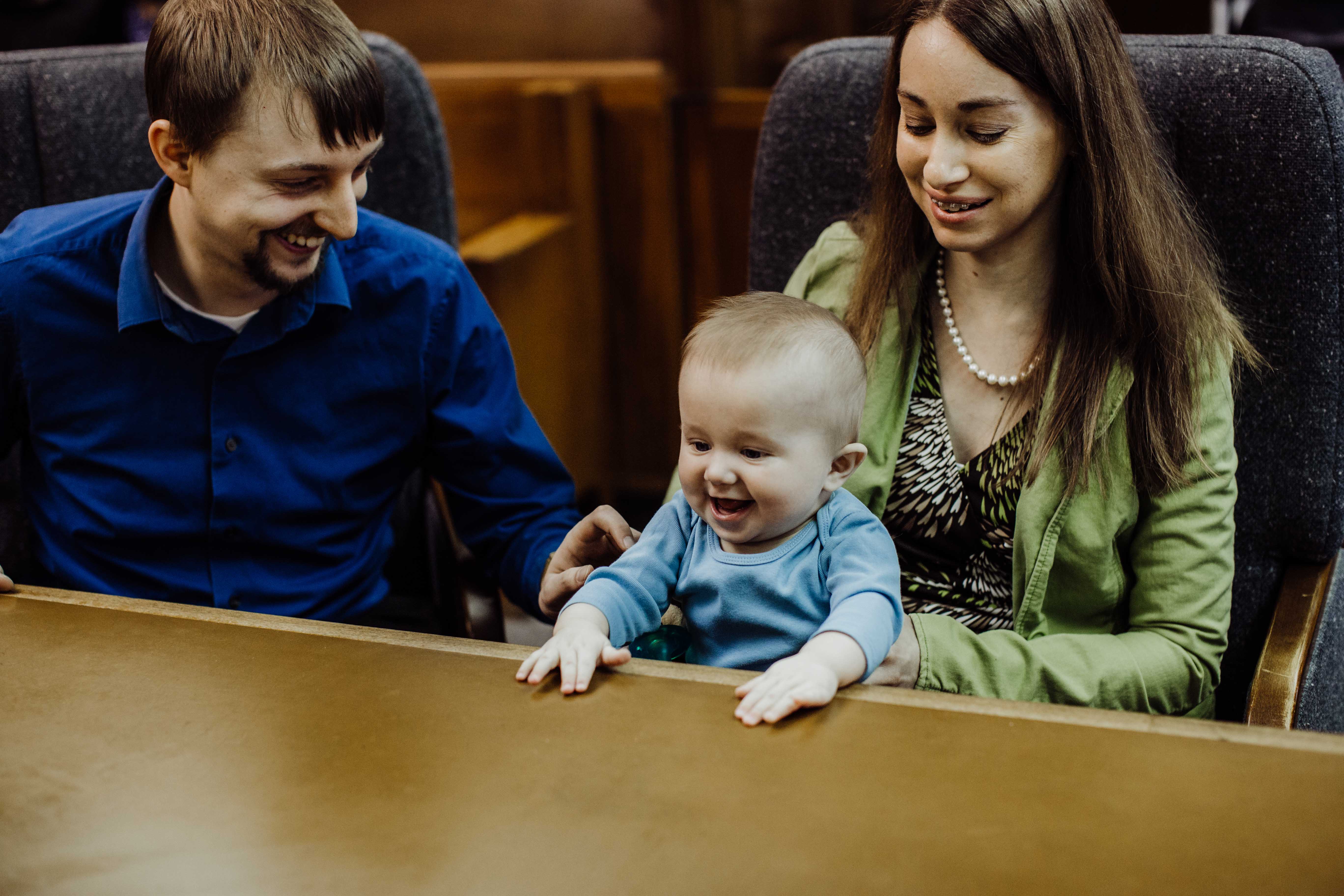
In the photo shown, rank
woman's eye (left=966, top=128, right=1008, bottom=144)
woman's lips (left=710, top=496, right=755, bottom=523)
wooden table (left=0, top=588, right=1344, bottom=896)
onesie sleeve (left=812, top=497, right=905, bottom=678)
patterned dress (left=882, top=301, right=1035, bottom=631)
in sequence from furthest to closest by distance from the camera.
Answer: patterned dress (left=882, top=301, right=1035, bottom=631)
woman's eye (left=966, top=128, right=1008, bottom=144)
woman's lips (left=710, top=496, right=755, bottom=523)
onesie sleeve (left=812, top=497, right=905, bottom=678)
wooden table (left=0, top=588, right=1344, bottom=896)

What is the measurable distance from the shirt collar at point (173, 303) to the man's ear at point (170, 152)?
7 cm

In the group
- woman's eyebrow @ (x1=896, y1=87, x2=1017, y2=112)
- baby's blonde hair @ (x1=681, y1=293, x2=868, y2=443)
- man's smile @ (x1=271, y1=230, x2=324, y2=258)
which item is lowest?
baby's blonde hair @ (x1=681, y1=293, x2=868, y2=443)

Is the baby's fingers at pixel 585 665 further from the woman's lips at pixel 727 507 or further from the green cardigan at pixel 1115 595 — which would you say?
the green cardigan at pixel 1115 595

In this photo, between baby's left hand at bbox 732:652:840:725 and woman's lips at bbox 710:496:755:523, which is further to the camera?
woman's lips at bbox 710:496:755:523

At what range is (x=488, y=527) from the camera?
140 centimetres

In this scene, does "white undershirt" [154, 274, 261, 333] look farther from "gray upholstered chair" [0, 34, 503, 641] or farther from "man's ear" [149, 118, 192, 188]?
"gray upholstered chair" [0, 34, 503, 641]

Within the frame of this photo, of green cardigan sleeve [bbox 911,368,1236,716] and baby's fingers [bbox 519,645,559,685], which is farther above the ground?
baby's fingers [bbox 519,645,559,685]

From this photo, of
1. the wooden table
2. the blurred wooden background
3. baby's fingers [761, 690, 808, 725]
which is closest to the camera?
the wooden table

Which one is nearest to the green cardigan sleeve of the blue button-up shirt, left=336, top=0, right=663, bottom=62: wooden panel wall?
the blue button-up shirt

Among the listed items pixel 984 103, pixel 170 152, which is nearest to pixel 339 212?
pixel 170 152

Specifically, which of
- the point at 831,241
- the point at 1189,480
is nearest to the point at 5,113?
the point at 831,241

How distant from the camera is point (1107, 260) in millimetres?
1127

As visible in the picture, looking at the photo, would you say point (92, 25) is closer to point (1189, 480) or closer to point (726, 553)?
point (726, 553)

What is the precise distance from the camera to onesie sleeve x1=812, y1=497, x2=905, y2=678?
0.86 metres
